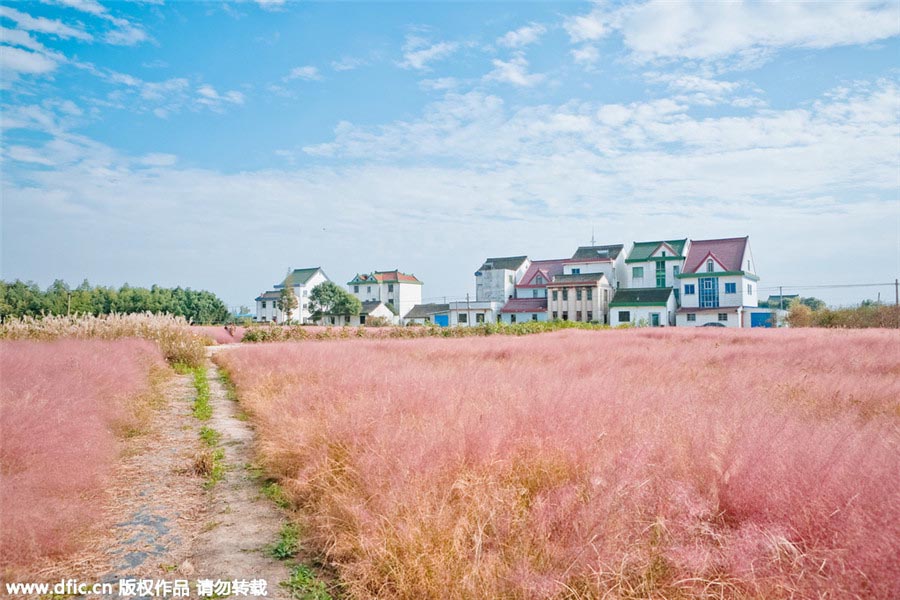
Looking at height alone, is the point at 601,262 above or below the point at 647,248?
below

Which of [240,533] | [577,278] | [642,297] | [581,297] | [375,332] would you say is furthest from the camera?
[577,278]

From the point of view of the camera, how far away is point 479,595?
2.84 metres

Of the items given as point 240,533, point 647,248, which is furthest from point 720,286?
point 240,533

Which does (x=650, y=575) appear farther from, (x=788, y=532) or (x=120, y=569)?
(x=120, y=569)

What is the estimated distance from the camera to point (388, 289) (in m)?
80.9

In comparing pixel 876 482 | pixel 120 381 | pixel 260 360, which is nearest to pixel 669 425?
pixel 876 482

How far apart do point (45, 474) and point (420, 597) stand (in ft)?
10.9

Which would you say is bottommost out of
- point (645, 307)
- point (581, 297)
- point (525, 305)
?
point (645, 307)

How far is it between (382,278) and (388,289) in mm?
2209

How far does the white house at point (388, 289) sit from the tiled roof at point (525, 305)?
25520 millimetres

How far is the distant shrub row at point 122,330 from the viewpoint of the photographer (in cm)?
1438

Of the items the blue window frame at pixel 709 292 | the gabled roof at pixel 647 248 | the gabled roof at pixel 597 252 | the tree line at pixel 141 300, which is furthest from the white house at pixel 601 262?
the tree line at pixel 141 300

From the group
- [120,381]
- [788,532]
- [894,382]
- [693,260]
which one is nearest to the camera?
[788,532]

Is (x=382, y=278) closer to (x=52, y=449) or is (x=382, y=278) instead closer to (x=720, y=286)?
(x=720, y=286)
